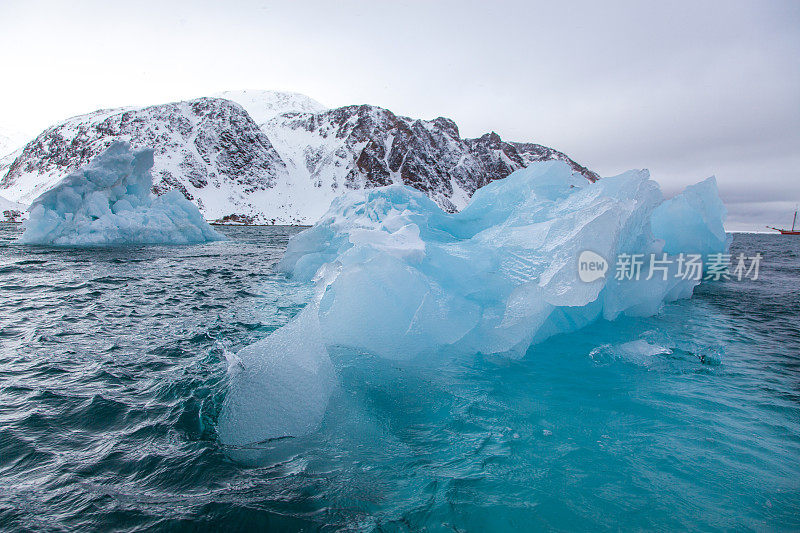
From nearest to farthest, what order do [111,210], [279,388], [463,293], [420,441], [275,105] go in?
[420,441]
[279,388]
[463,293]
[111,210]
[275,105]

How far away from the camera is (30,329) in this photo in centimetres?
529

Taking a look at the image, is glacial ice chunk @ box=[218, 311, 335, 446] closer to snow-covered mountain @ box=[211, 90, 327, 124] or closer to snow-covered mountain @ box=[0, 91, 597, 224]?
snow-covered mountain @ box=[0, 91, 597, 224]

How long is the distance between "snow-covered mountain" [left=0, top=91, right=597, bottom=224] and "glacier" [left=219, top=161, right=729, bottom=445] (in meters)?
72.7

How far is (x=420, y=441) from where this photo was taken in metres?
2.93

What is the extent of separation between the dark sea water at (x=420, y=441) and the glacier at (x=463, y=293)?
287 mm

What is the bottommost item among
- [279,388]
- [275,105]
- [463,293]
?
[279,388]

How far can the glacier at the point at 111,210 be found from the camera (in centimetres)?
1948

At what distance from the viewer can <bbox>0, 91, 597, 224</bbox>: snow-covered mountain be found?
3248 inches

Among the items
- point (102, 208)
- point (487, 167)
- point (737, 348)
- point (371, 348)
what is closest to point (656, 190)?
point (737, 348)

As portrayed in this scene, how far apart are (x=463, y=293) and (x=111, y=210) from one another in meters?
26.5

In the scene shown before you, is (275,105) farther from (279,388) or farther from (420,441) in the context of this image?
(420,441)

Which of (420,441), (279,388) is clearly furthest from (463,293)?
(279,388)

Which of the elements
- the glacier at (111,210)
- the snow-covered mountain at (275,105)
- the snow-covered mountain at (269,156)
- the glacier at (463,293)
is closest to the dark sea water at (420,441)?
the glacier at (463,293)

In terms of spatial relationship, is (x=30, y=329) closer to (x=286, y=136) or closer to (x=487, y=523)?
(x=487, y=523)
